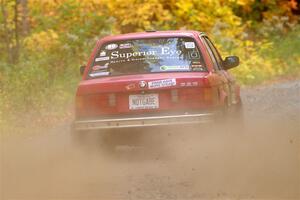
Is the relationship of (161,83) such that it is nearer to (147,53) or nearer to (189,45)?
(147,53)

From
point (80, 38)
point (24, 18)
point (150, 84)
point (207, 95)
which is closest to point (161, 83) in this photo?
point (150, 84)

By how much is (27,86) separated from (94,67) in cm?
530

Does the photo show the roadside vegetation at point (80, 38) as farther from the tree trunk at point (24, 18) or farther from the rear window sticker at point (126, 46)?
the rear window sticker at point (126, 46)

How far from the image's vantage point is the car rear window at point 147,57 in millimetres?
9555

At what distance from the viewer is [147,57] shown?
32.0 feet

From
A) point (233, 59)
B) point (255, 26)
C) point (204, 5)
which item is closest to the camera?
point (233, 59)

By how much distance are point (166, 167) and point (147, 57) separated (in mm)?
1486

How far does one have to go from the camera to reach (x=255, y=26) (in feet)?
86.0

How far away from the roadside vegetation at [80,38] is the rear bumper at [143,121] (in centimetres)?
386

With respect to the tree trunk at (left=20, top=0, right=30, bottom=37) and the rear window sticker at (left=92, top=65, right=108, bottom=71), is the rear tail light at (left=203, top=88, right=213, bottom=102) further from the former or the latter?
the tree trunk at (left=20, top=0, right=30, bottom=37)

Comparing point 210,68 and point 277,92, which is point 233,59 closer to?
point 210,68

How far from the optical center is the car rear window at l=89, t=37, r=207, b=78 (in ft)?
31.3

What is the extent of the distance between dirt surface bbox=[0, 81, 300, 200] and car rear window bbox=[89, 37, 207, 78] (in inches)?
33.7

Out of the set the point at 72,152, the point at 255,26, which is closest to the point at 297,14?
the point at 255,26
